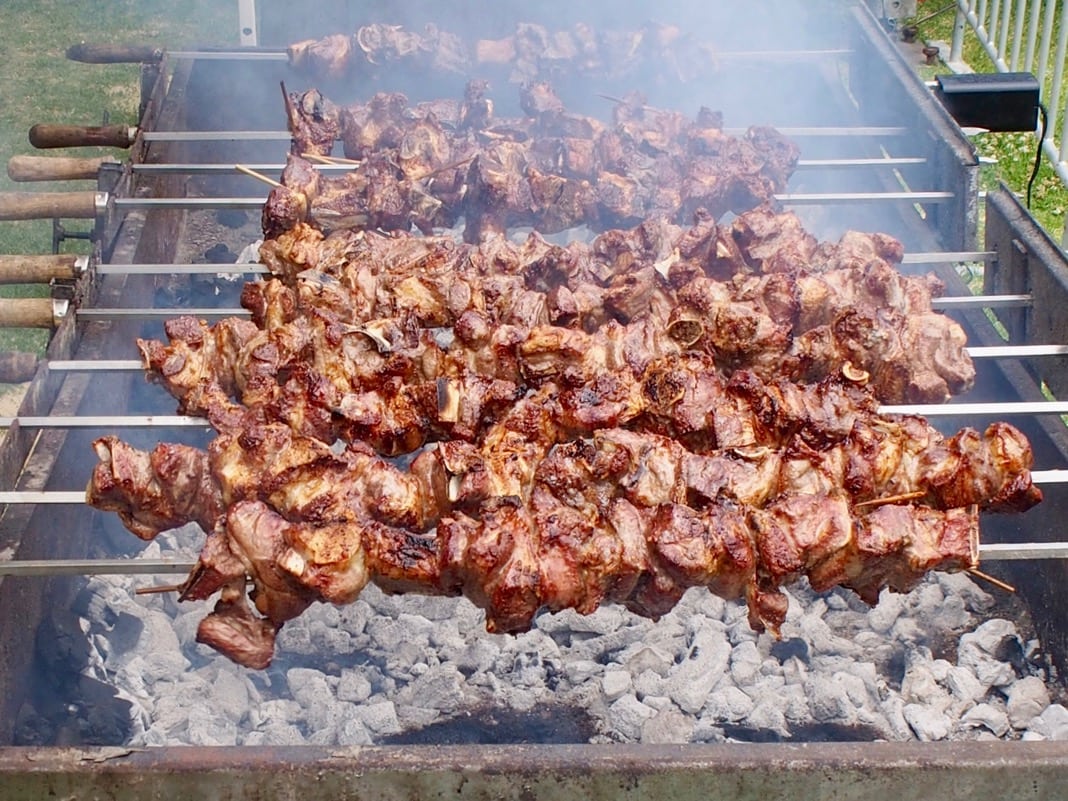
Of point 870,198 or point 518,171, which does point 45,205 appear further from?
point 870,198

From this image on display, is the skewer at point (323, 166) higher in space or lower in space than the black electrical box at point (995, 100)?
lower

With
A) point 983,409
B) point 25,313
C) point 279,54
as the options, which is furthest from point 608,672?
point 279,54

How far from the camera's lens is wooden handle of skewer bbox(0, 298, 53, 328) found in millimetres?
3576

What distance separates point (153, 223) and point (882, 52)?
3.42 m

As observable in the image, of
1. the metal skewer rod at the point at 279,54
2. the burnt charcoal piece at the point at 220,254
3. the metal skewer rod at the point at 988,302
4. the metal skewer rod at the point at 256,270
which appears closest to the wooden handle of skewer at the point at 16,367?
the metal skewer rod at the point at 256,270

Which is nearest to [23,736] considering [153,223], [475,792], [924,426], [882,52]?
[475,792]

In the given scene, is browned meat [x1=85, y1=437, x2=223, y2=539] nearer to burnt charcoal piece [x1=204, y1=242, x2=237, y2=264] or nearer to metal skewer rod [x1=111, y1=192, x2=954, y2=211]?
metal skewer rod [x1=111, y1=192, x2=954, y2=211]

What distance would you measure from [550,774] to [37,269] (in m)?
2.46

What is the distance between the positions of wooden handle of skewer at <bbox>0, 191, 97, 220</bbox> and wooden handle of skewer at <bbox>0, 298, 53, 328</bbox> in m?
0.63

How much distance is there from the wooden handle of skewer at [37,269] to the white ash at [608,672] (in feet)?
3.30

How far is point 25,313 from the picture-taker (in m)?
3.61

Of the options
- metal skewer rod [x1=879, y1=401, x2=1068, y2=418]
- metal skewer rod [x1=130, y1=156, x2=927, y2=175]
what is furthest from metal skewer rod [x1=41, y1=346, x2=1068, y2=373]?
metal skewer rod [x1=130, y1=156, x2=927, y2=175]

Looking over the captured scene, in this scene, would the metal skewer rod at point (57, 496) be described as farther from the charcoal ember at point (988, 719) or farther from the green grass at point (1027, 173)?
the green grass at point (1027, 173)

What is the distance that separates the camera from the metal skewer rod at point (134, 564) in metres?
2.77
